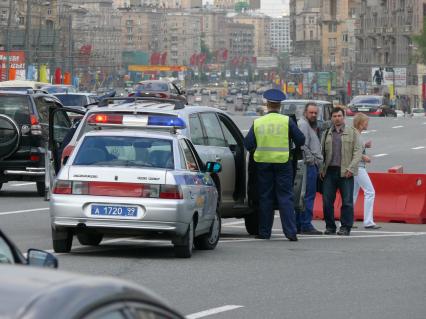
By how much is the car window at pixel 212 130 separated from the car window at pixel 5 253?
11276 mm

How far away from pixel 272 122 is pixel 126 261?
327 cm

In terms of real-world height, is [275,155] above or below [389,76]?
above

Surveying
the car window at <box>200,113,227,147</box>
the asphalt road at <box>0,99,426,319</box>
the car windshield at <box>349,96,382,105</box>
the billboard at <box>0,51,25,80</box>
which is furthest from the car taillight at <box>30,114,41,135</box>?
the billboard at <box>0,51,25,80</box>

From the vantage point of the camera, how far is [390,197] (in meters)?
23.0

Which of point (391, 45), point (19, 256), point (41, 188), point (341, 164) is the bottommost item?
point (391, 45)

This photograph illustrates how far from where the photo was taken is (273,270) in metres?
14.5

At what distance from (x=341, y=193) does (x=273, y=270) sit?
16.9 ft

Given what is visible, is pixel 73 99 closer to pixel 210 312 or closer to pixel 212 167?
pixel 212 167

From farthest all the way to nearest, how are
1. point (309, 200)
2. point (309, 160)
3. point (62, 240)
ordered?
1. point (309, 200)
2. point (309, 160)
3. point (62, 240)

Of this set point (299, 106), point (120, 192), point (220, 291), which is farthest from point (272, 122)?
point (299, 106)

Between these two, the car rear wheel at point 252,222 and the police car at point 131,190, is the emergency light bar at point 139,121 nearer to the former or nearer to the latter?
the police car at point 131,190

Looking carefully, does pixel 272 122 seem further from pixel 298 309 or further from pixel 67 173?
pixel 298 309

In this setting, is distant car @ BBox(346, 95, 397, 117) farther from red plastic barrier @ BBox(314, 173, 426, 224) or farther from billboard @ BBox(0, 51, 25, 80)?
red plastic barrier @ BBox(314, 173, 426, 224)

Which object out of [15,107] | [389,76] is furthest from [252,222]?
[389,76]
